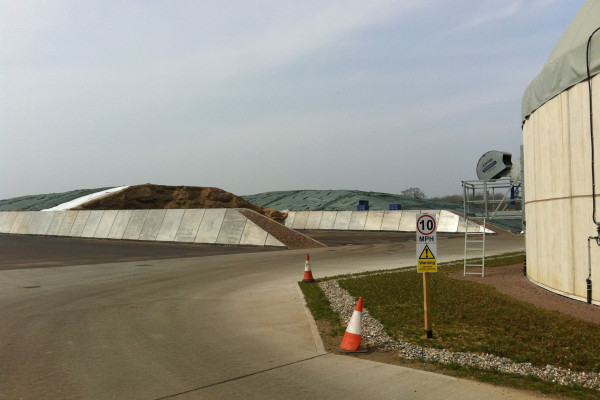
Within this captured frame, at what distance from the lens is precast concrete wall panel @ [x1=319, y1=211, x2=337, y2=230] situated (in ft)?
174

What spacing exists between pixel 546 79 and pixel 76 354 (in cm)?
1082

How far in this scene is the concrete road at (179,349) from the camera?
17.5 ft

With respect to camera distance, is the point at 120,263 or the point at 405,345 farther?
the point at 120,263

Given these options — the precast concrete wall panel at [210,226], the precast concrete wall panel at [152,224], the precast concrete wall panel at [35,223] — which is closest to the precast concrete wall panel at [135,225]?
the precast concrete wall panel at [152,224]

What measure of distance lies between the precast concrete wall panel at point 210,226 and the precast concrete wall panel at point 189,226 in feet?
1.17

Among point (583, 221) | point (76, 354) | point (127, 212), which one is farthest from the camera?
point (127, 212)

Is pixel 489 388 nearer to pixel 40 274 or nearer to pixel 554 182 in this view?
pixel 554 182

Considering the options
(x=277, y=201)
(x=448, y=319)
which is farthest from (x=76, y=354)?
(x=277, y=201)

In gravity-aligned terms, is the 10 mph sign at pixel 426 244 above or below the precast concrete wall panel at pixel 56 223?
above

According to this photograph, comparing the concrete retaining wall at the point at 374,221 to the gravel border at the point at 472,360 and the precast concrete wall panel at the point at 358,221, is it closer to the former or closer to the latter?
the precast concrete wall panel at the point at 358,221

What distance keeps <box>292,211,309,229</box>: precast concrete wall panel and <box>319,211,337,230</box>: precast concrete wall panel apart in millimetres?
2308

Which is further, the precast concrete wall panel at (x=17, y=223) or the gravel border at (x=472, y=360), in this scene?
the precast concrete wall panel at (x=17, y=223)

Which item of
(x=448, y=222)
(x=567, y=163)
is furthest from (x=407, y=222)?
(x=567, y=163)

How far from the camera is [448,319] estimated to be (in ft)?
28.2
